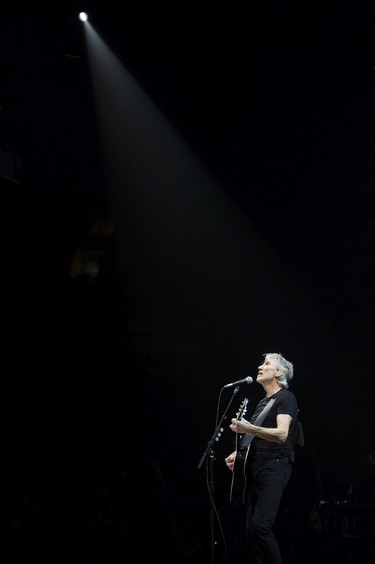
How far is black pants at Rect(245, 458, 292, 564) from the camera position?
4.36 meters

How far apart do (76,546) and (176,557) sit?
3.47ft

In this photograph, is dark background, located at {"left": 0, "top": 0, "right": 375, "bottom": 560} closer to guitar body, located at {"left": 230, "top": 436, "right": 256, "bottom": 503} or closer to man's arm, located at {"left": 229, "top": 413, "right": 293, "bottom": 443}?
guitar body, located at {"left": 230, "top": 436, "right": 256, "bottom": 503}

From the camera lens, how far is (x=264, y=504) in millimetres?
4504

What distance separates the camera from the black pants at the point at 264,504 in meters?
4.36

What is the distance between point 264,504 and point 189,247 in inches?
193

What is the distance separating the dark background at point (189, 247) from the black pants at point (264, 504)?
95.5 inches

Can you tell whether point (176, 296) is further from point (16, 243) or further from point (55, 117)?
point (55, 117)

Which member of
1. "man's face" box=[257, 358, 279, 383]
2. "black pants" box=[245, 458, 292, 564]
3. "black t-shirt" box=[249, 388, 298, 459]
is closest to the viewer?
"black pants" box=[245, 458, 292, 564]

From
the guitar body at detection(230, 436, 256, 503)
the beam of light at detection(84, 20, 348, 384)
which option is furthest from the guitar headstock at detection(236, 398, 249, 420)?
the beam of light at detection(84, 20, 348, 384)

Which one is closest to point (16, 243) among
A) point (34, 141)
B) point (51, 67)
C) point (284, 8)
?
point (34, 141)

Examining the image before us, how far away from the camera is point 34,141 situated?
720cm

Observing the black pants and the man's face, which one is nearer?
the black pants

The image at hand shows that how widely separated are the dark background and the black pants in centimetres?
243

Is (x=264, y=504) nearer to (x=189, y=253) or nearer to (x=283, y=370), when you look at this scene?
(x=283, y=370)
